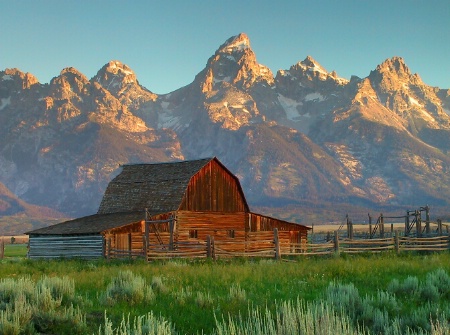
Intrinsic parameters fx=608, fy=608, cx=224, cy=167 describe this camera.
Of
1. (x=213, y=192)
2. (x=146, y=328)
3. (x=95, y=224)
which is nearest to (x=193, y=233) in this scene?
(x=213, y=192)

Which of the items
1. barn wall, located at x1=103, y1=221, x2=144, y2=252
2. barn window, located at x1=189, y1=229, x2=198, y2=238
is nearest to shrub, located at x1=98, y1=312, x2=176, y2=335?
barn wall, located at x1=103, y1=221, x2=144, y2=252

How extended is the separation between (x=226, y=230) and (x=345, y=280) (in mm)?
28958

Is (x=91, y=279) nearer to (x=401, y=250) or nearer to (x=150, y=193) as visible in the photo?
(x=401, y=250)

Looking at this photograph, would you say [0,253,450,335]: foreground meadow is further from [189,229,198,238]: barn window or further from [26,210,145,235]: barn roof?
[189,229,198,238]: barn window

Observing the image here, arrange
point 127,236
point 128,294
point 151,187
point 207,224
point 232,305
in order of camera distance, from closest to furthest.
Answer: point 232,305 < point 128,294 < point 127,236 < point 207,224 < point 151,187

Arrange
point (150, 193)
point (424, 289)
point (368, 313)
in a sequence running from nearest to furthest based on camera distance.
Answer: point (368, 313) → point (424, 289) → point (150, 193)

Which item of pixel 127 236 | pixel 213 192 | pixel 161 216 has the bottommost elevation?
pixel 127 236

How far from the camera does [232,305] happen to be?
11820 mm

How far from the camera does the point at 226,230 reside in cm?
4553

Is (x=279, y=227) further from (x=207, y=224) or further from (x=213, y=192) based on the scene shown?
(x=207, y=224)

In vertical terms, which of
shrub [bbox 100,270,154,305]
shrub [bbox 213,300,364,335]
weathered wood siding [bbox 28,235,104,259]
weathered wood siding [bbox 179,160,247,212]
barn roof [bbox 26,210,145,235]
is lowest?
weathered wood siding [bbox 28,235,104,259]

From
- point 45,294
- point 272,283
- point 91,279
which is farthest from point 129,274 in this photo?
point 45,294

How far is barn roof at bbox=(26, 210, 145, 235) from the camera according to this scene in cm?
3816

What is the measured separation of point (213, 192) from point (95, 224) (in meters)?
9.41
